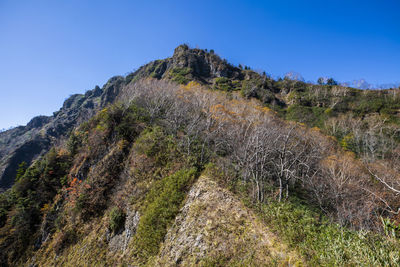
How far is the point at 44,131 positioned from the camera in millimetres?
83625

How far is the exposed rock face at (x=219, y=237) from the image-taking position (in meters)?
6.31

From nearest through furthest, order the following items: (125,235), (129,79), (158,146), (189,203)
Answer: (189,203) < (125,235) < (158,146) < (129,79)

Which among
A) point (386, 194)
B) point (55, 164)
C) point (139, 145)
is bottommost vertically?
point (386, 194)

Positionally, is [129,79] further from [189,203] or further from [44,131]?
[189,203]

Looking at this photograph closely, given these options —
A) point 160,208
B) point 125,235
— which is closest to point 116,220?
point 125,235

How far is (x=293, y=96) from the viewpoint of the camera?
52750mm

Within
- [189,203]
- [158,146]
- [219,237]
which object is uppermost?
[158,146]

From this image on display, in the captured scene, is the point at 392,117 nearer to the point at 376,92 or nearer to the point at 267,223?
the point at 376,92

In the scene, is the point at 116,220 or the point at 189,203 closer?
the point at 189,203

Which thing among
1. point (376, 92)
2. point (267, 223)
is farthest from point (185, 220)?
point (376, 92)

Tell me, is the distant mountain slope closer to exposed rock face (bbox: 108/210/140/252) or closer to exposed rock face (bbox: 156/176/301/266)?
exposed rock face (bbox: 156/176/301/266)

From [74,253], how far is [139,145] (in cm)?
986

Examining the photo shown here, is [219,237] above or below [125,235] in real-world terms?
above

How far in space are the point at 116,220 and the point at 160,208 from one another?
13.4 ft
